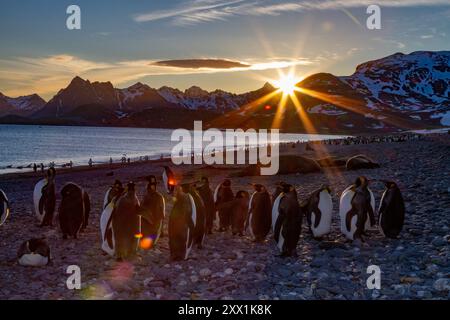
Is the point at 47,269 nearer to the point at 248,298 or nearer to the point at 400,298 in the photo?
the point at 248,298

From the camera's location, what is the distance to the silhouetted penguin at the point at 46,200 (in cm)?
1432

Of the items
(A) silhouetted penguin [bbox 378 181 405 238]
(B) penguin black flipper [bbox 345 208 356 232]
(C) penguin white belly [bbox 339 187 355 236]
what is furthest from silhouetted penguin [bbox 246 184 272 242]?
(A) silhouetted penguin [bbox 378 181 405 238]

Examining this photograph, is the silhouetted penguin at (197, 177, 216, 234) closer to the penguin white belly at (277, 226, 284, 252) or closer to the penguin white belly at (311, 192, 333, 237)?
the penguin white belly at (277, 226, 284, 252)

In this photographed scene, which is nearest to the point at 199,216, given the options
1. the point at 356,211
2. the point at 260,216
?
the point at 260,216

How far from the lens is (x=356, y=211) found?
471 inches

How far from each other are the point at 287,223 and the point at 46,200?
802 cm

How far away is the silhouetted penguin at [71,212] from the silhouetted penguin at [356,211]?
737cm

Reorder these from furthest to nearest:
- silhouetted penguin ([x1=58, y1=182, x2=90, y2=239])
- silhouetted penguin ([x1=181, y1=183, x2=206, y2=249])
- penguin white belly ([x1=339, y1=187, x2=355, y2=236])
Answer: silhouetted penguin ([x1=58, y1=182, x2=90, y2=239])
penguin white belly ([x1=339, y1=187, x2=355, y2=236])
silhouetted penguin ([x1=181, y1=183, x2=206, y2=249])

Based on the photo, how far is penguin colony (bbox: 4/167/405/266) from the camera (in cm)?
1046

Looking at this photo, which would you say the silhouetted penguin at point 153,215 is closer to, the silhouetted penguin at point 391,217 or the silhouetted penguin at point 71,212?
the silhouetted penguin at point 71,212

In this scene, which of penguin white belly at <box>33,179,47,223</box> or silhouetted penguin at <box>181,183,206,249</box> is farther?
penguin white belly at <box>33,179,47,223</box>

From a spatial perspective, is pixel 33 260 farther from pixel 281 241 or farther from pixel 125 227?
pixel 281 241

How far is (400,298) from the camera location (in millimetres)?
7582
